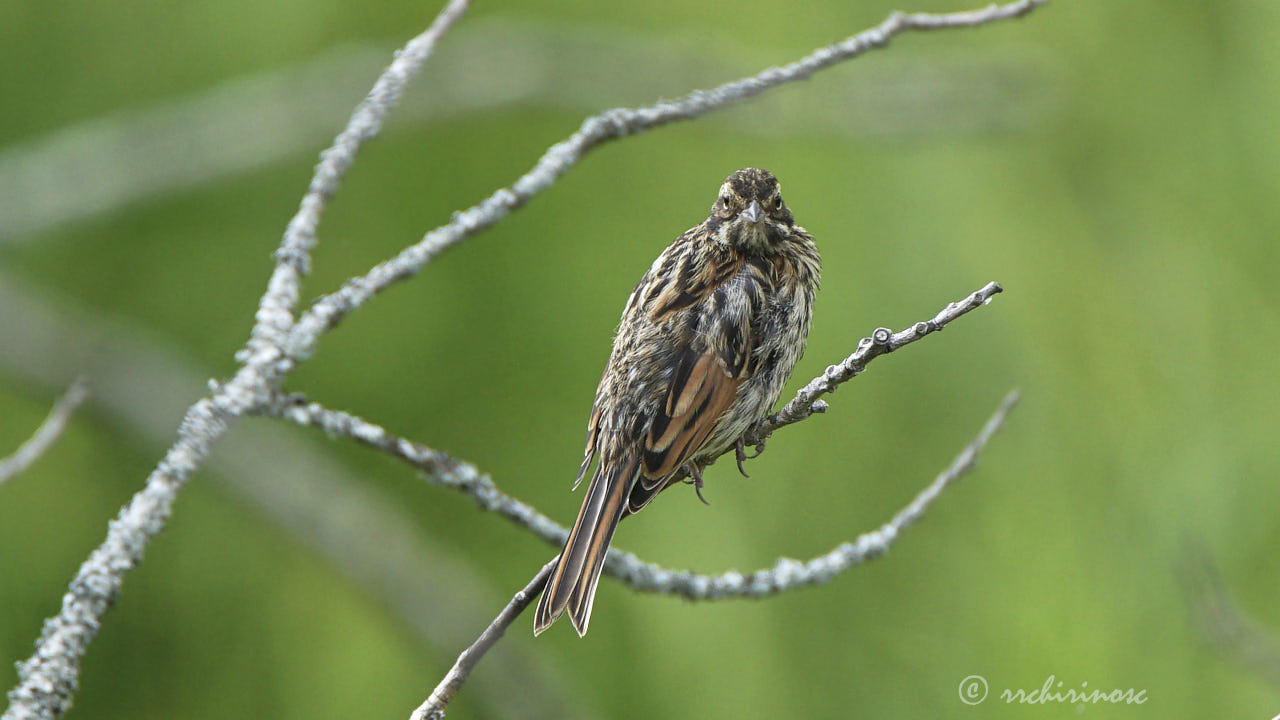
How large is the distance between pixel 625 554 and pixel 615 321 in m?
2.07

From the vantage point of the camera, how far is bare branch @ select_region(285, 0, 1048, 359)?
235cm

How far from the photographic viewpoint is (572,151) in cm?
255

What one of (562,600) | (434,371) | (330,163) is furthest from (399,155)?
(562,600)

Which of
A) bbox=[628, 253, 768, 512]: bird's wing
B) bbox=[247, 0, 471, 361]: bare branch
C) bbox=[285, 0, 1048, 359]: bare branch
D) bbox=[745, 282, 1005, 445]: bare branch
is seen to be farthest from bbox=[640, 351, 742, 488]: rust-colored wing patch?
bbox=[247, 0, 471, 361]: bare branch

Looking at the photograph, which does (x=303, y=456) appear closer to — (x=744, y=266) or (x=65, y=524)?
(x=65, y=524)

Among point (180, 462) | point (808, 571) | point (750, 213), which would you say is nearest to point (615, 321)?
point (750, 213)

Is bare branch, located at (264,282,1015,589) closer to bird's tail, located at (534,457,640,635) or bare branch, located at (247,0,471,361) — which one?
bird's tail, located at (534,457,640,635)

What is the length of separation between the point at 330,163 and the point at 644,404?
3.44 ft

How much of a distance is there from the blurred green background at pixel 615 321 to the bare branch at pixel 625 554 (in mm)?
1483

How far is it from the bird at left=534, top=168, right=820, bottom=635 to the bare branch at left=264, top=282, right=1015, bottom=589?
9.3 inches

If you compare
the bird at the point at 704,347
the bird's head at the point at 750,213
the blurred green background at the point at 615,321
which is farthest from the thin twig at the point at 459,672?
the blurred green background at the point at 615,321

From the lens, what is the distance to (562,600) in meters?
2.50

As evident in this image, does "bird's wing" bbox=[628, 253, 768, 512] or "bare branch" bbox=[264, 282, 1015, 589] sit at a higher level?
"bird's wing" bbox=[628, 253, 768, 512]

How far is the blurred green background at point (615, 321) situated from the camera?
4.30 m
